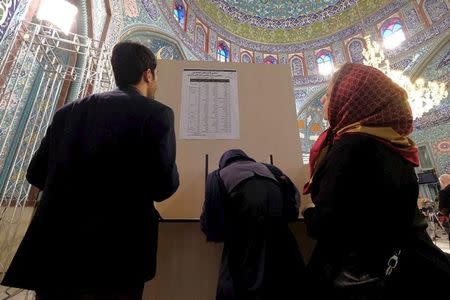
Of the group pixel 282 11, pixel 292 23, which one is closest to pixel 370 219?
pixel 292 23

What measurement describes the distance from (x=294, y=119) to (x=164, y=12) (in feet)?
19.8

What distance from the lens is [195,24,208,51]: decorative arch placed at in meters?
8.05

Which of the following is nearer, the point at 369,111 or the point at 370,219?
the point at 370,219

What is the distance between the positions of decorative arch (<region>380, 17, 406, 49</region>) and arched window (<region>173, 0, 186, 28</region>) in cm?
671

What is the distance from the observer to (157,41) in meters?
6.04

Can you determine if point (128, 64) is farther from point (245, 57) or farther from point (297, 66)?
point (297, 66)

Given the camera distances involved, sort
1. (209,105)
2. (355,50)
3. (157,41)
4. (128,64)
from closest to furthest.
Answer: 1. (128,64)
2. (209,105)
3. (157,41)
4. (355,50)

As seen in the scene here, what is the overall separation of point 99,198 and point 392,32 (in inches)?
414

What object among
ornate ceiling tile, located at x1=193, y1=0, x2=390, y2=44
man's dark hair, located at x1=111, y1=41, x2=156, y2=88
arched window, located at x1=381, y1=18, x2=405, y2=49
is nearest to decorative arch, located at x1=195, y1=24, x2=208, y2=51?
ornate ceiling tile, located at x1=193, y1=0, x2=390, y2=44

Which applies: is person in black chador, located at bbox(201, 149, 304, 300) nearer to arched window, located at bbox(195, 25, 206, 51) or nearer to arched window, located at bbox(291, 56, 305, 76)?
arched window, located at bbox(195, 25, 206, 51)

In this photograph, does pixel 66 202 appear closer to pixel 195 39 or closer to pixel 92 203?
pixel 92 203

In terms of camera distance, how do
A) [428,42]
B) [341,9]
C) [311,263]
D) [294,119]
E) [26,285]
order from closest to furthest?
[26,285] < [311,263] < [294,119] < [428,42] < [341,9]

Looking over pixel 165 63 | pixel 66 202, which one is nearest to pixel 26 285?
pixel 66 202

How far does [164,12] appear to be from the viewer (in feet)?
20.7
